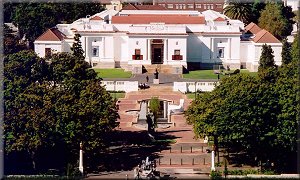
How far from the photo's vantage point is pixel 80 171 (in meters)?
35.9

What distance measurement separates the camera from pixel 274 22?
80125 millimetres

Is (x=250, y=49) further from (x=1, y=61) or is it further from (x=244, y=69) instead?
(x=1, y=61)

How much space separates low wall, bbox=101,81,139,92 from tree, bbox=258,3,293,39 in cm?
2558

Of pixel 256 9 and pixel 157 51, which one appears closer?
pixel 157 51

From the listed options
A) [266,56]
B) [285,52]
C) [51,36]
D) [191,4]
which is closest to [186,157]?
[266,56]

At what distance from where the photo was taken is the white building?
68750 millimetres

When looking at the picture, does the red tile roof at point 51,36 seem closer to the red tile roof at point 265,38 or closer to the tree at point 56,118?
the red tile roof at point 265,38

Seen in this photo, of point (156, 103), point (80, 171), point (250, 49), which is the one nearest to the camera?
point (80, 171)

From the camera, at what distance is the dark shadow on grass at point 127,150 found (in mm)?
37822

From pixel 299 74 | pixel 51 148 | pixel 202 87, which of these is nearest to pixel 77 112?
pixel 51 148

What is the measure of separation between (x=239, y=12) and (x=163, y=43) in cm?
1853

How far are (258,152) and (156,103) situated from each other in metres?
13.8

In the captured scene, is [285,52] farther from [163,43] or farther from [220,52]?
[163,43]

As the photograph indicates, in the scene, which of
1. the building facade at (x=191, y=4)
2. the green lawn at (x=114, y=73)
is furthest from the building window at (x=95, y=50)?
the building facade at (x=191, y=4)
